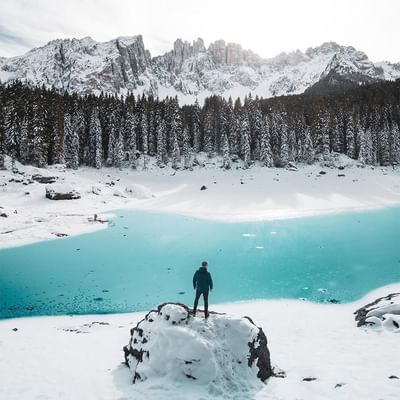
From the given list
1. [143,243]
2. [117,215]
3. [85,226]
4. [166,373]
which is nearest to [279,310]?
[166,373]

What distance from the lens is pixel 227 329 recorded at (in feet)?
40.3

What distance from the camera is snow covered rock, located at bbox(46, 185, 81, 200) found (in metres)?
56.2

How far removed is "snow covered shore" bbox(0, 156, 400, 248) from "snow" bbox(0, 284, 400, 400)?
76.0 ft

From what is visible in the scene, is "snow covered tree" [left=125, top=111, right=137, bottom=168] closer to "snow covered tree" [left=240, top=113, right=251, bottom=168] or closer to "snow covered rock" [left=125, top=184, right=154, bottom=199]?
"snow covered rock" [left=125, top=184, right=154, bottom=199]

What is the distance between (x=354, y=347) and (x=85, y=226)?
3682cm

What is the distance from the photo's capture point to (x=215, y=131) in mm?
103062

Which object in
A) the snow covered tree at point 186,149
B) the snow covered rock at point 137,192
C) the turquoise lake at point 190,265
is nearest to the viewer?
the turquoise lake at point 190,265

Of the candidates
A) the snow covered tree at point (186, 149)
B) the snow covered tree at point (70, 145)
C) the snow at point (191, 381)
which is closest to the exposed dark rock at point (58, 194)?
the snow covered tree at point (70, 145)

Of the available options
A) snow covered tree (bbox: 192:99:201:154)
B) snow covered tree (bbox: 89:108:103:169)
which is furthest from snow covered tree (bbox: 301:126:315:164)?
snow covered tree (bbox: 89:108:103:169)

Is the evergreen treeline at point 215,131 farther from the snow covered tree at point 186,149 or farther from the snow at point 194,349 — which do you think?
the snow at point 194,349

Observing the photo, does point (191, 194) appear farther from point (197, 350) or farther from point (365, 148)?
point (197, 350)

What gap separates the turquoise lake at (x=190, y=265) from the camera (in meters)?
23.5

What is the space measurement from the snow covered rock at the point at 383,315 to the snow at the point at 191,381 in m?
0.57

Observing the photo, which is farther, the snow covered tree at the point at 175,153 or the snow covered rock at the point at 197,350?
the snow covered tree at the point at 175,153
